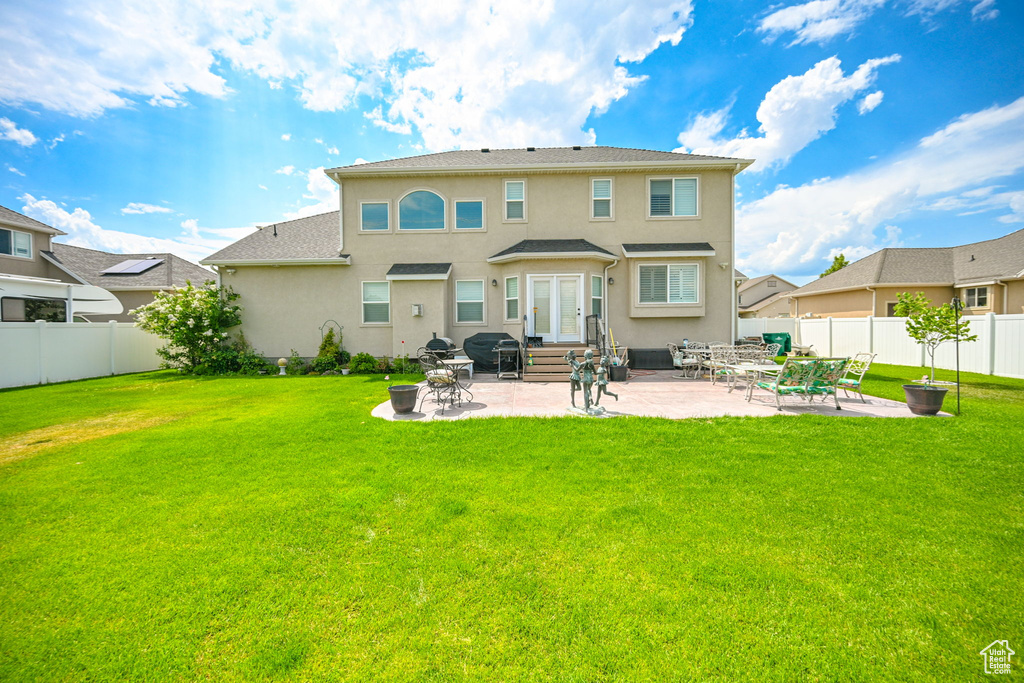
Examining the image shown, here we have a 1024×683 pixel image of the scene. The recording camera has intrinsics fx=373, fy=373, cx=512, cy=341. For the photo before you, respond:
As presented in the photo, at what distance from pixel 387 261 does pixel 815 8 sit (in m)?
15.9

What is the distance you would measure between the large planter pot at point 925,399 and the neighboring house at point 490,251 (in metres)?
7.09

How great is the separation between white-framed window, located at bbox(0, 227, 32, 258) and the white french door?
81.6ft

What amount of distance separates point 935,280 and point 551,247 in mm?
23857

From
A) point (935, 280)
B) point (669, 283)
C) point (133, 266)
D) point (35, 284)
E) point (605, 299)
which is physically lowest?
point (605, 299)

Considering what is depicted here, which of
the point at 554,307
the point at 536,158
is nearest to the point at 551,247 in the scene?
the point at 554,307

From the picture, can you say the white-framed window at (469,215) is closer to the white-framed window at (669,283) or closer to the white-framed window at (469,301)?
the white-framed window at (469,301)

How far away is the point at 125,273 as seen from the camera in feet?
70.0

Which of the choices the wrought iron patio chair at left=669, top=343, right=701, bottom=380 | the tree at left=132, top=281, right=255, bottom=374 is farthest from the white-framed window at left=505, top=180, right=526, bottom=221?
the tree at left=132, top=281, right=255, bottom=374

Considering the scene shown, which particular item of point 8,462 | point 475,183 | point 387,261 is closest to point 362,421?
point 8,462

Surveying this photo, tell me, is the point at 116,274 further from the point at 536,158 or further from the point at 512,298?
the point at 536,158

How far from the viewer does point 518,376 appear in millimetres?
11594

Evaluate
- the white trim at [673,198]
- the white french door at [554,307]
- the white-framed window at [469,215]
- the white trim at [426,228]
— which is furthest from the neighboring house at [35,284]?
the white trim at [673,198]

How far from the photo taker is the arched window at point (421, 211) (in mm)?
14258

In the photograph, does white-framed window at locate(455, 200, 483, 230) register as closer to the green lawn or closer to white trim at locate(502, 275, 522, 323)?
white trim at locate(502, 275, 522, 323)
